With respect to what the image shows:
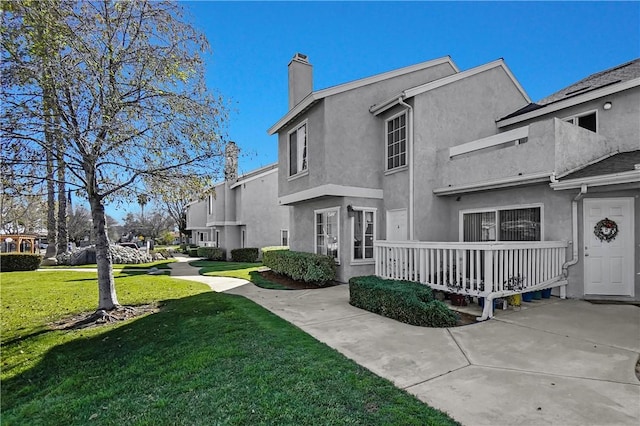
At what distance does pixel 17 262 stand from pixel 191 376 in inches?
817

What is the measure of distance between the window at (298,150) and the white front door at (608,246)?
9.35 m

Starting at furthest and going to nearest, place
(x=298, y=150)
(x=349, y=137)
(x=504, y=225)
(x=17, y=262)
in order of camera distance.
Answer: (x=17, y=262) → (x=298, y=150) → (x=349, y=137) → (x=504, y=225)

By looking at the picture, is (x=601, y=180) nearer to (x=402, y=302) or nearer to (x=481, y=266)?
(x=481, y=266)

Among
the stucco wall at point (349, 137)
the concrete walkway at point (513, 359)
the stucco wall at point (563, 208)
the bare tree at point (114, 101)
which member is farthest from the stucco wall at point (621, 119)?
the bare tree at point (114, 101)

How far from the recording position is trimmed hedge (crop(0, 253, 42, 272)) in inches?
736

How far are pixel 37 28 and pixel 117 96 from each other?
1736mm

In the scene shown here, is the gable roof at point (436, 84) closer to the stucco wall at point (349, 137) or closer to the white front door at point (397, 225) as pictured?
the stucco wall at point (349, 137)

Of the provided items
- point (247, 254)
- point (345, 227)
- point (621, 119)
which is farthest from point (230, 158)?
point (247, 254)

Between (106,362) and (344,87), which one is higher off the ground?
(344,87)

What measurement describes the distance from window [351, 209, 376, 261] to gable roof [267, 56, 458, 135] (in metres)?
4.33

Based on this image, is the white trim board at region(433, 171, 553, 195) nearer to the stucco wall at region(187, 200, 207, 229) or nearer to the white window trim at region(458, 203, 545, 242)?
the white window trim at region(458, 203, 545, 242)

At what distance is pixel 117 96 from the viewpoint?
7.79 metres

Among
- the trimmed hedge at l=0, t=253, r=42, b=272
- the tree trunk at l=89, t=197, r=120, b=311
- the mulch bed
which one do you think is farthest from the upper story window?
the trimmed hedge at l=0, t=253, r=42, b=272

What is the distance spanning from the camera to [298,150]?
1434cm
